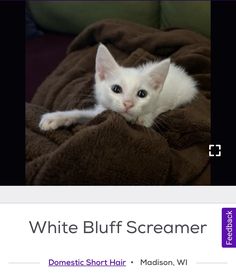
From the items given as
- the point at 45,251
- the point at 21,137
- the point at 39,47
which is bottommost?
the point at 45,251

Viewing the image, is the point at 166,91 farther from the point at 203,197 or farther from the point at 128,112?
the point at 203,197

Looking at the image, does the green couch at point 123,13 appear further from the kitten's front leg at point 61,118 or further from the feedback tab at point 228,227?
the feedback tab at point 228,227

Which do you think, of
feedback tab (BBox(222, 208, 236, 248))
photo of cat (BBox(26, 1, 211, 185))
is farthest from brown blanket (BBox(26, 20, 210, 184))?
feedback tab (BBox(222, 208, 236, 248))

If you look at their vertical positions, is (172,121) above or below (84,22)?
below

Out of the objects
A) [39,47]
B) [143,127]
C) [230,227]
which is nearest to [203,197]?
[230,227]

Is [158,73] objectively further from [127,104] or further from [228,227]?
[228,227]

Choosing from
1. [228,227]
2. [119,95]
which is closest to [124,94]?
[119,95]
